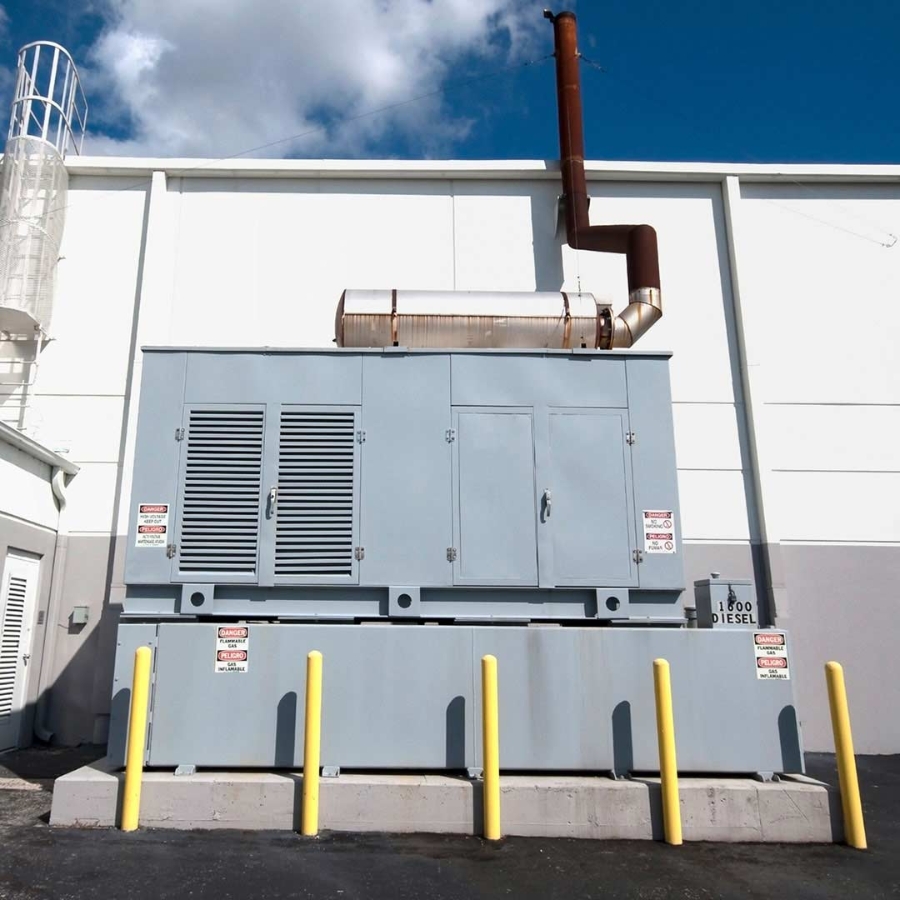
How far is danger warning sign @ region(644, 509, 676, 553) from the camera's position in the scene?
228 inches

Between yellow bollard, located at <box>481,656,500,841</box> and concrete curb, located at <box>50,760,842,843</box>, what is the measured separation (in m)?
0.12

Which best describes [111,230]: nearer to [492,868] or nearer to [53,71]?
[53,71]

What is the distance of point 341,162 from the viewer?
9.80 metres

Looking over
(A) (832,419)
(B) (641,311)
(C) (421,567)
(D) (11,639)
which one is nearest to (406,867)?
(C) (421,567)

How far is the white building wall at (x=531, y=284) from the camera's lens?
29.5ft

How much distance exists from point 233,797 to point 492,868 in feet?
5.95

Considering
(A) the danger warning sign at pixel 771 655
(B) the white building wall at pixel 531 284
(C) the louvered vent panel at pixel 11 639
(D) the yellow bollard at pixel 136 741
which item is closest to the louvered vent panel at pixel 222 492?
(D) the yellow bollard at pixel 136 741

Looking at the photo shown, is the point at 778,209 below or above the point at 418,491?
above

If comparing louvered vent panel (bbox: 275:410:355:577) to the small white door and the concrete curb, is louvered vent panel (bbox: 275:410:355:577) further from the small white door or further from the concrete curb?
the small white door

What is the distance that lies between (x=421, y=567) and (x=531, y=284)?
5176 mm

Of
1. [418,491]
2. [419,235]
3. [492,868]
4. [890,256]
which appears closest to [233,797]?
[492,868]

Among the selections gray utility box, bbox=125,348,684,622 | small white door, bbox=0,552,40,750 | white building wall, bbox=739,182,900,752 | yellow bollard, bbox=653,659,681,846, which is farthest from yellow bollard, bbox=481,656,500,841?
small white door, bbox=0,552,40,750

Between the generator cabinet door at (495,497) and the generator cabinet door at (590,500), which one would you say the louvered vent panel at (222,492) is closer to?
the generator cabinet door at (495,497)

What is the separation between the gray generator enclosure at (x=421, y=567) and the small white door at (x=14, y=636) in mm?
3027
